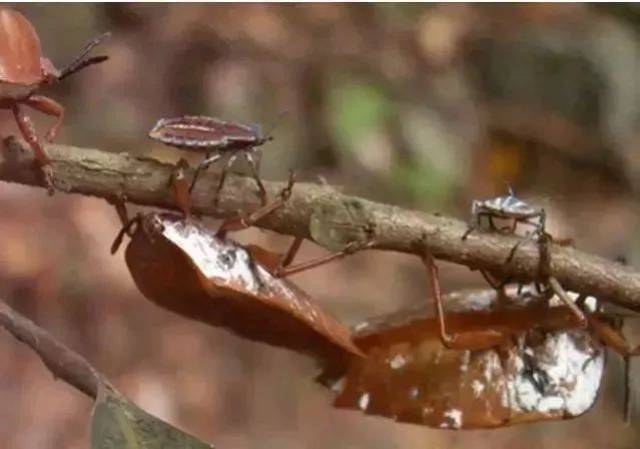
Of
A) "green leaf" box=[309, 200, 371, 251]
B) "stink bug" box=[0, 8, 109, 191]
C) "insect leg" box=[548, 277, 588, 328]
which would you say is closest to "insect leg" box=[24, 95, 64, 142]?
"stink bug" box=[0, 8, 109, 191]

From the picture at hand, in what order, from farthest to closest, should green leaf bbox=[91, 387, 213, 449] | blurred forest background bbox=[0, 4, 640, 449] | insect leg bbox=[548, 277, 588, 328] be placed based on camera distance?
blurred forest background bbox=[0, 4, 640, 449], insect leg bbox=[548, 277, 588, 328], green leaf bbox=[91, 387, 213, 449]

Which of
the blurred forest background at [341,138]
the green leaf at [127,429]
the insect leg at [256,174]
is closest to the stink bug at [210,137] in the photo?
the insect leg at [256,174]

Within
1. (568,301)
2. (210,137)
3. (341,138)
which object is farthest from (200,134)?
(341,138)

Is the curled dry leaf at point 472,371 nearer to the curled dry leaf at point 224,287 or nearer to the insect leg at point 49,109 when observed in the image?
the curled dry leaf at point 224,287

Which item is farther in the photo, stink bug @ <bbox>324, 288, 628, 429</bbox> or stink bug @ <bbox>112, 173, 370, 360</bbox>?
stink bug @ <bbox>324, 288, 628, 429</bbox>

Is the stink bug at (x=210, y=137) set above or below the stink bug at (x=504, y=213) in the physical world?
above

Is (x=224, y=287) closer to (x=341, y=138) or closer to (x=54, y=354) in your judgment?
(x=54, y=354)

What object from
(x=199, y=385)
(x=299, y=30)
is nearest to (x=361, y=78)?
(x=299, y=30)

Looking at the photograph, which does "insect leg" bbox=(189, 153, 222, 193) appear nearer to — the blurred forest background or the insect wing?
the insect wing

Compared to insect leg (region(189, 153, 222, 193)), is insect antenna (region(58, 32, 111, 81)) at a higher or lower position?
higher
